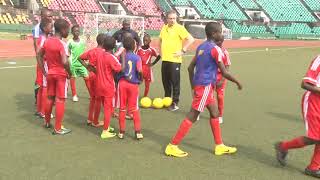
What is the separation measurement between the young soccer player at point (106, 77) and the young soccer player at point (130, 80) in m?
0.17

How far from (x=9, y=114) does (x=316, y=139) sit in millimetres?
5540

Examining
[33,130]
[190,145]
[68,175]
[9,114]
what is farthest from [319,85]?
[9,114]

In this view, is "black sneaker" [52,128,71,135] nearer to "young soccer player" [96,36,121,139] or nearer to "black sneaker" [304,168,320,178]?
"young soccer player" [96,36,121,139]

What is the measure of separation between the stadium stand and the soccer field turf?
4771 cm

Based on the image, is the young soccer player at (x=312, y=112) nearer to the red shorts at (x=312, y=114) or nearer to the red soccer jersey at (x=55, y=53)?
the red shorts at (x=312, y=114)

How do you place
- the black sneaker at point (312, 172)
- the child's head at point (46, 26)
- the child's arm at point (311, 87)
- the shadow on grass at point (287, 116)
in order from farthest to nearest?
the shadow on grass at point (287, 116) → the child's head at point (46, 26) → the black sneaker at point (312, 172) → the child's arm at point (311, 87)

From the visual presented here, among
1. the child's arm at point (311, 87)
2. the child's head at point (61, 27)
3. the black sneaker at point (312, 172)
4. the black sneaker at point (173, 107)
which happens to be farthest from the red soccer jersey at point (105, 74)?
the black sneaker at point (312, 172)

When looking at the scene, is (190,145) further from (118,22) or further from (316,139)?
(118,22)

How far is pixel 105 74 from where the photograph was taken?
666 centimetres

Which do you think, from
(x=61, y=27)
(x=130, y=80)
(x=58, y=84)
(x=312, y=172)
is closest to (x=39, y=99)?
(x=58, y=84)

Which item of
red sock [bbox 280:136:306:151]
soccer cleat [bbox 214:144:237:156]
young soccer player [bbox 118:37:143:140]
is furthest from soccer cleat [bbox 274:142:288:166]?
young soccer player [bbox 118:37:143:140]

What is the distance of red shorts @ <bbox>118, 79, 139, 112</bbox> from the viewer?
21.5ft

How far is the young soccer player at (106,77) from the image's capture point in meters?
6.59

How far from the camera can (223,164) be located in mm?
5586
